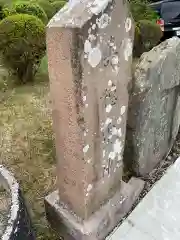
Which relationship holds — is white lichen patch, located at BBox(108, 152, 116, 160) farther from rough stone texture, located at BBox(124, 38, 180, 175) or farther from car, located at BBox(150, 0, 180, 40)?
car, located at BBox(150, 0, 180, 40)

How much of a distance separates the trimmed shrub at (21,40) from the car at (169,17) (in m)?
2.82

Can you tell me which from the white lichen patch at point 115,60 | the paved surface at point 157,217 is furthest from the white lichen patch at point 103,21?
the paved surface at point 157,217

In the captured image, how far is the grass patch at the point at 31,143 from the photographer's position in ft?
9.76

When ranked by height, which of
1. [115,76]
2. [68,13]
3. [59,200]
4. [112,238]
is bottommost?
[112,238]

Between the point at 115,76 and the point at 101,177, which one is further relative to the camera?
the point at 101,177

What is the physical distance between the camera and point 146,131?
298 centimetres

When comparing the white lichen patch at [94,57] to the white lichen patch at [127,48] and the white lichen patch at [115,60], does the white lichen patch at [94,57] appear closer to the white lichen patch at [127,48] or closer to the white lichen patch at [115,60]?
the white lichen patch at [115,60]

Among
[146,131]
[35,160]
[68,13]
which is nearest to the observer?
[68,13]

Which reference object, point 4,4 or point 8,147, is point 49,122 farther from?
point 4,4

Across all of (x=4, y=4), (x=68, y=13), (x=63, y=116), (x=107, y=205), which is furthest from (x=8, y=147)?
(x=4, y=4)

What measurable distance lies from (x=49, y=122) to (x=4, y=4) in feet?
11.3

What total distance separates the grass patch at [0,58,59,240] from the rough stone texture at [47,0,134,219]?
0.46 m

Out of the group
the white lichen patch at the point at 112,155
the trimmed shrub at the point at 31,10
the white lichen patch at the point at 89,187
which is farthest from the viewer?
the trimmed shrub at the point at 31,10

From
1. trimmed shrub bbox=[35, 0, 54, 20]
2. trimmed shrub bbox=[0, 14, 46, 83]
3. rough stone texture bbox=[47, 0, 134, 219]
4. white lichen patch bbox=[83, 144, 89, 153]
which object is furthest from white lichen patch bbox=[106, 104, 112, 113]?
trimmed shrub bbox=[35, 0, 54, 20]
